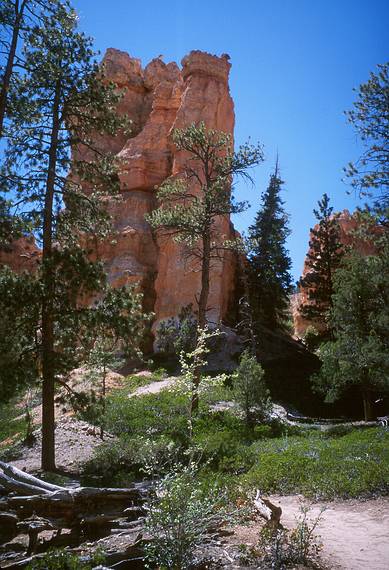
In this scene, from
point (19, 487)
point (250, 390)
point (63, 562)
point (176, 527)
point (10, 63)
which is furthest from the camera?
point (250, 390)

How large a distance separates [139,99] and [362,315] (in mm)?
35603

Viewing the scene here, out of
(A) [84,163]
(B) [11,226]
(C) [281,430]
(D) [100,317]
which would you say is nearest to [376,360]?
(C) [281,430]

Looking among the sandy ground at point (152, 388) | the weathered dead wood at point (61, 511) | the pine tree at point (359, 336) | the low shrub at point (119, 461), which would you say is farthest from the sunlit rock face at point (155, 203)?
the weathered dead wood at point (61, 511)

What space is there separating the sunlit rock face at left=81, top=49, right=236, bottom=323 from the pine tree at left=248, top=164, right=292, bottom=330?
2566mm

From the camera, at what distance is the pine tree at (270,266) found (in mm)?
31938

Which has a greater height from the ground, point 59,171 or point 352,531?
point 59,171

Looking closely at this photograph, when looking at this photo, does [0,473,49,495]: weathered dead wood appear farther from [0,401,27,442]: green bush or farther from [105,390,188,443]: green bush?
[0,401,27,442]: green bush

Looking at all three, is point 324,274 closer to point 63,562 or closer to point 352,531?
Result: point 352,531

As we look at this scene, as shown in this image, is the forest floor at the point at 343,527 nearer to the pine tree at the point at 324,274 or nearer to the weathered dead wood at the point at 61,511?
the weathered dead wood at the point at 61,511

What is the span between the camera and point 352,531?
7.04 metres

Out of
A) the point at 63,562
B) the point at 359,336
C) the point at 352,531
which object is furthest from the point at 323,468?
the point at 359,336

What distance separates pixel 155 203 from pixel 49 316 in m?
28.2

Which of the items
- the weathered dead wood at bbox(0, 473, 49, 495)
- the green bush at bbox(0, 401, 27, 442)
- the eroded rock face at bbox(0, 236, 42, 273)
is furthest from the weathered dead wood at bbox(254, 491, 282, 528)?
the green bush at bbox(0, 401, 27, 442)

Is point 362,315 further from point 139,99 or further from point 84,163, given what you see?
point 139,99
